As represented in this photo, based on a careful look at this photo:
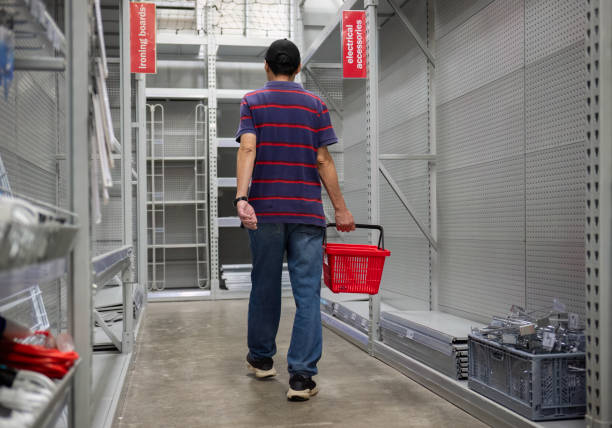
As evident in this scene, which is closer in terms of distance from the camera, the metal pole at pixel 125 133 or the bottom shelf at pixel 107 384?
the bottom shelf at pixel 107 384

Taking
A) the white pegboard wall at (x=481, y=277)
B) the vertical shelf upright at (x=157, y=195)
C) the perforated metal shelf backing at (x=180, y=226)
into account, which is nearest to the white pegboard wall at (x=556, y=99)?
the white pegboard wall at (x=481, y=277)

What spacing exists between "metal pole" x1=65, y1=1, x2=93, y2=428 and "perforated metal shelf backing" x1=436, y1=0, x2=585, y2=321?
2.31m

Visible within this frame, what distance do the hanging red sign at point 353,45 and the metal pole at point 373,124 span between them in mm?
734

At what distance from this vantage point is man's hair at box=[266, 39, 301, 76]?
3.20 metres

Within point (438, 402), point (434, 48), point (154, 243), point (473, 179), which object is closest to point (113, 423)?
point (438, 402)

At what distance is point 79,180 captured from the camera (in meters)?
1.74

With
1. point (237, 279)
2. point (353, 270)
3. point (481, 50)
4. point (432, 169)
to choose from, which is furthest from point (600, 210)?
point (237, 279)

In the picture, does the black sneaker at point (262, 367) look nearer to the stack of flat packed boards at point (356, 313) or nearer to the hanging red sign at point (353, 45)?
the stack of flat packed boards at point (356, 313)

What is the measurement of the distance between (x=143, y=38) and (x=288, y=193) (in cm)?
366

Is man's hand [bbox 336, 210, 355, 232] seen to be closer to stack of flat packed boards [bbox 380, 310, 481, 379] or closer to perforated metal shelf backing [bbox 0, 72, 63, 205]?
stack of flat packed boards [bbox 380, 310, 481, 379]

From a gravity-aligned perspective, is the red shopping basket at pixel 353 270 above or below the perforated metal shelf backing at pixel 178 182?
below

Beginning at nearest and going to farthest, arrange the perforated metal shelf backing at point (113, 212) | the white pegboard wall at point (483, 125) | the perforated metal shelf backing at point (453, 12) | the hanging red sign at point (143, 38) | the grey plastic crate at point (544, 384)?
the grey plastic crate at point (544, 384) → the white pegboard wall at point (483, 125) → the perforated metal shelf backing at point (453, 12) → the hanging red sign at point (143, 38) → the perforated metal shelf backing at point (113, 212)

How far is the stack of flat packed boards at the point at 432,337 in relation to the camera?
3.10 m

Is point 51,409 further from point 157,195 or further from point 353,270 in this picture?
point 157,195
